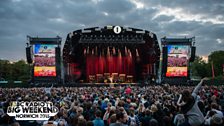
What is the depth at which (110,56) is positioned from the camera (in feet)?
173

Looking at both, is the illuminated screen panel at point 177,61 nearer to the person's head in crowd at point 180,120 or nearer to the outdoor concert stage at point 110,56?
the outdoor concert stage at point 110,56

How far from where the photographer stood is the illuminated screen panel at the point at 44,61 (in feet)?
134

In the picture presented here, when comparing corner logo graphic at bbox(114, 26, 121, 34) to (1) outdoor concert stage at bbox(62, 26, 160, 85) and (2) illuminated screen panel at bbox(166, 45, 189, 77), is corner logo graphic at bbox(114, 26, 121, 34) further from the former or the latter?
(2) illuminated screen panel at bbox(166, 45, 189, 77)

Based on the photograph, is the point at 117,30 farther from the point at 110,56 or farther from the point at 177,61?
the point at 110,56

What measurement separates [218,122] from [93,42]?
36.3 m

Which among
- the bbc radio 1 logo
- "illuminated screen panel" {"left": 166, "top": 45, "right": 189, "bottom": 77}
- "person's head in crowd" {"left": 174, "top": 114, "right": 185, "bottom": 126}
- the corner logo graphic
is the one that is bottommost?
"person's head in crowd" {"left": 174, "top": 114, "right": 185, "bottom": 126}

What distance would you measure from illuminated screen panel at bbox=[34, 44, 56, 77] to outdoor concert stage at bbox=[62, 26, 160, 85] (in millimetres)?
3786

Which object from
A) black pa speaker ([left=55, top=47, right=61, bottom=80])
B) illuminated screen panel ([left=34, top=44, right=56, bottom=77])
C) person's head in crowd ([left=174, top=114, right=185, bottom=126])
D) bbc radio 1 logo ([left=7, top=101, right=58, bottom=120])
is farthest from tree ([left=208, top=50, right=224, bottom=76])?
bbc radio 1 logo ([left=7, top=101, right=58, bottom=120])

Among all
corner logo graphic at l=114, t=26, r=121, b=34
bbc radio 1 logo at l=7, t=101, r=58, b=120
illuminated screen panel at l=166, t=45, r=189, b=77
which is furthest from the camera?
corner logo graphic at l=114, t=26, r=121, b=34

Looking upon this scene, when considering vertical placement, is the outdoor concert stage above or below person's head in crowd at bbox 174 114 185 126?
above

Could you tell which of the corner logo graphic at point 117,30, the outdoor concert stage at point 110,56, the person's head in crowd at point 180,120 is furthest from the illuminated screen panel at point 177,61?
the person's head in crowd at point 180,120

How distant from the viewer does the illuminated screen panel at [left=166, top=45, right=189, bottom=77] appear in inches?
1614

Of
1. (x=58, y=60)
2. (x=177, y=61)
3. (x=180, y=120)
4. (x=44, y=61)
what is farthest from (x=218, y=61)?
(x=180, y=120)

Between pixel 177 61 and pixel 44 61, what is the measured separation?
649 inches
